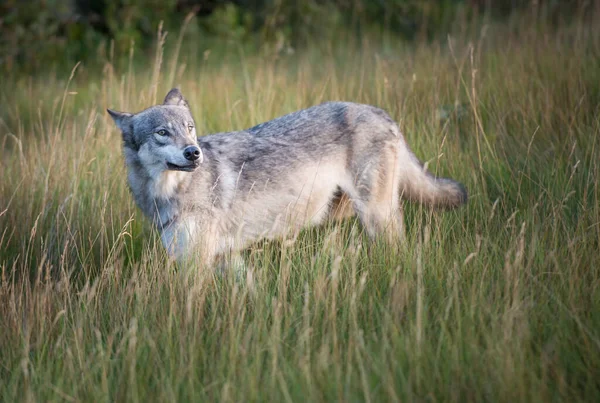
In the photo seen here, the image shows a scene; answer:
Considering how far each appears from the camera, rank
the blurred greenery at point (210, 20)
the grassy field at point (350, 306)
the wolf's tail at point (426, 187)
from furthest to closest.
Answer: the blurred greenery at point (210, 20) < the wolf's tail at point (426, 187) < the grassy field at point (350, 306)

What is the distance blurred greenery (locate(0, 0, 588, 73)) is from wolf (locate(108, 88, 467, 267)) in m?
4.55

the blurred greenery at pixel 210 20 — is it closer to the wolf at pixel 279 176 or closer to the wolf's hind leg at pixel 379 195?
the wolf at pixel 279 176

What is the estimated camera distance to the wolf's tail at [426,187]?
4.56 meters

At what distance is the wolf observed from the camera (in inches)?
174

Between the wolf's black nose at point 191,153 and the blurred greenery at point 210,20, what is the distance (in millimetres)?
5229

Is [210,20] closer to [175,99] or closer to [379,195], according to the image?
[175,99]

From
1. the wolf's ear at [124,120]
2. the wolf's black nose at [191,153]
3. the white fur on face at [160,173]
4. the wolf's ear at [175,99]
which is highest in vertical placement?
the wolf's ear at [175,99]

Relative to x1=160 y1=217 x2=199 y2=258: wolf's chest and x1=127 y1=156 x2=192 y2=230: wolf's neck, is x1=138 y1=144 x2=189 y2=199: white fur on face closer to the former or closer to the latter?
x1=127 y1=156 x2=192 y2=230: wolf's neck

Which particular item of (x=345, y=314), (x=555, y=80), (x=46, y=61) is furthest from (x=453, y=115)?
(x=46, y=61)

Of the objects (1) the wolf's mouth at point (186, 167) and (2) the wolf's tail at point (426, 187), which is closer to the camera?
(1) the wolf's mouth at point (186, 167)

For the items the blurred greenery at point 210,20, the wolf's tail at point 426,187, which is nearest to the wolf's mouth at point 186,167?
the wolf's tail at point 426,187

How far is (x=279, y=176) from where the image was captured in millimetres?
4695

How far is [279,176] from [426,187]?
104 centimetres

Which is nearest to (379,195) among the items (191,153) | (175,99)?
(191,153)
